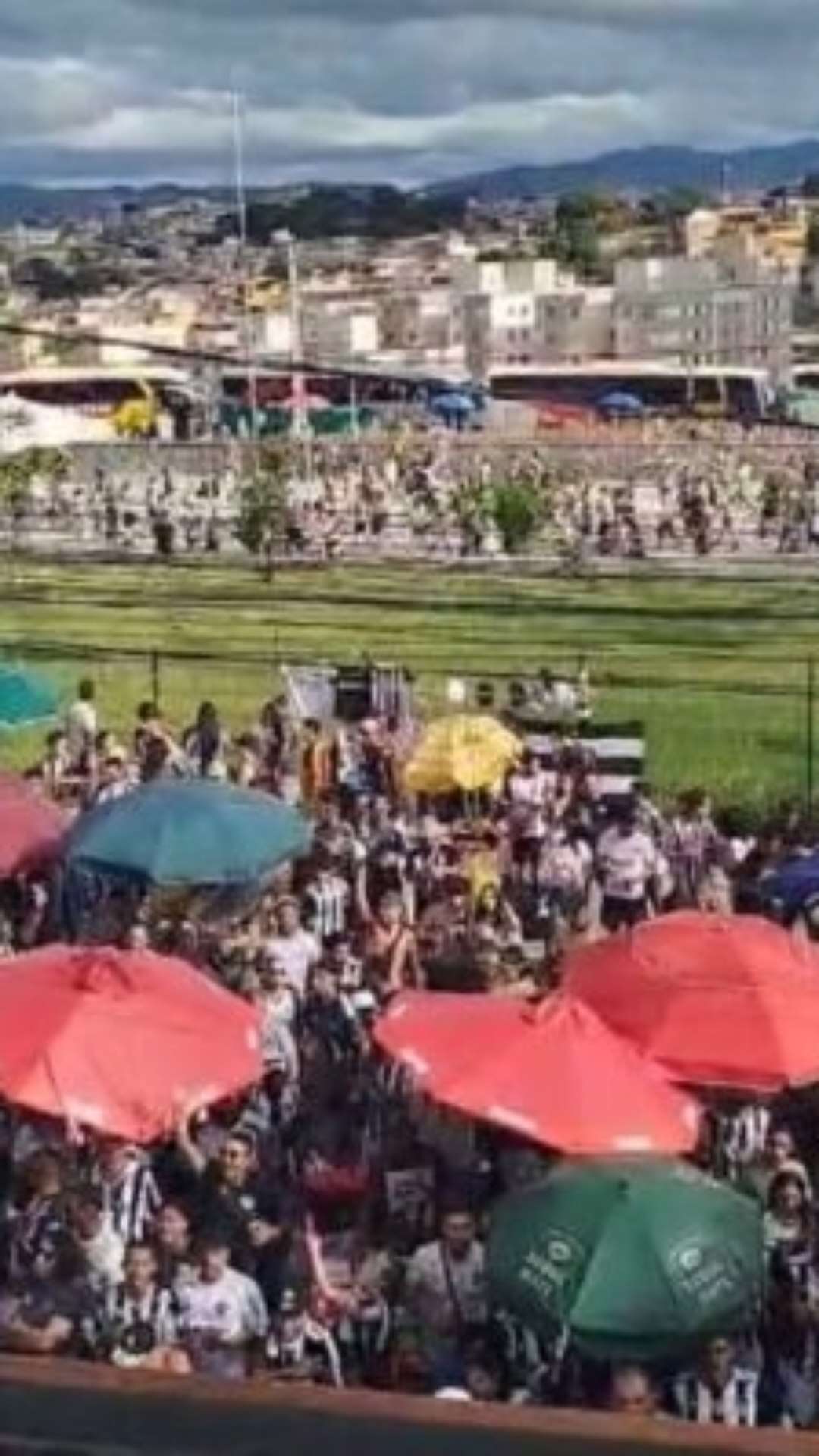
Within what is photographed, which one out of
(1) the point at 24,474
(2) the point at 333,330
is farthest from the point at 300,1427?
(2) the point at 333,330

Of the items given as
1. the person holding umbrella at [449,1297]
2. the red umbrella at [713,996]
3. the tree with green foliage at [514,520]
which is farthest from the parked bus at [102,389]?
the person holding umbrella at [449,1297]

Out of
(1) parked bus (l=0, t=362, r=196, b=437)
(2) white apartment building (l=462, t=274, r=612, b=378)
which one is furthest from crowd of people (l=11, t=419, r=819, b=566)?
(2) white apartment building (l=462, t=274, r=612, b=378)

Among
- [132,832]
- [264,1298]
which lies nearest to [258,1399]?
[264,1298]

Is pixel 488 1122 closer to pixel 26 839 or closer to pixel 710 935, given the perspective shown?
pixel 710 935

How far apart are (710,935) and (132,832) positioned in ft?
12.5

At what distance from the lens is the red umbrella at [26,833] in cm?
1499

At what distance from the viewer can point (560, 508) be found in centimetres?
4609

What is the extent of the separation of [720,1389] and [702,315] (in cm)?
14850

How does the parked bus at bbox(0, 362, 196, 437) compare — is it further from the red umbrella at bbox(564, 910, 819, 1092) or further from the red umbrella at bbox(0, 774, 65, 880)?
the red umbrella at bbox(564, 910, 819, 1092)

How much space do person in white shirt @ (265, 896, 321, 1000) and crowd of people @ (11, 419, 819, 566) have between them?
2996 centimetres

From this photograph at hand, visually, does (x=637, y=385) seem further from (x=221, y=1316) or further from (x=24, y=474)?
(x=221, y=1316)

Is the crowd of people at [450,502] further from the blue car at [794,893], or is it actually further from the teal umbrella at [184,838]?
the teal umbrella at [184,838]

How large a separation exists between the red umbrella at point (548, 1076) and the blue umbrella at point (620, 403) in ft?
243

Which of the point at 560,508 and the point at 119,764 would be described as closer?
the point at 119,764
